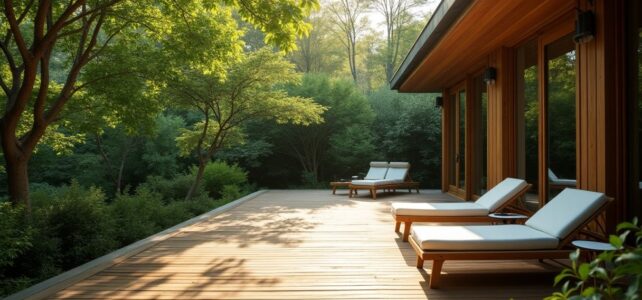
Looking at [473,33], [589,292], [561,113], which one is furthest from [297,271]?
[473,33]

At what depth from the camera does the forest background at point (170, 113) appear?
5.36 meters

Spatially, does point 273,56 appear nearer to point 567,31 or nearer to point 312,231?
point 312,231

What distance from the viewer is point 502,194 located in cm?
509

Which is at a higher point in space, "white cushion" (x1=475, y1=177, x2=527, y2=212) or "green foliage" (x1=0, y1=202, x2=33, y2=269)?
"white cushion" (x1=475, y1=177, x2=527, y2=212)

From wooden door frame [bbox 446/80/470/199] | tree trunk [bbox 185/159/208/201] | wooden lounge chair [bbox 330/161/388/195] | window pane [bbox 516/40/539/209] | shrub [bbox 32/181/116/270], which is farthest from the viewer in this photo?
wooden lounge chair [bbox 330/161/388/195]

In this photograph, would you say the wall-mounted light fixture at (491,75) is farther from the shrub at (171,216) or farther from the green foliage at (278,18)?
the shrub at (171,216)

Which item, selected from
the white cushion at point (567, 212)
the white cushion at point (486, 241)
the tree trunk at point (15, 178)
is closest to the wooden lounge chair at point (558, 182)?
the white cushion at point (567, 212)

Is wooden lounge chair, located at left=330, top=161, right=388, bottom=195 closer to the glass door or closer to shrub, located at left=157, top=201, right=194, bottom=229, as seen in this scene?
the glass door

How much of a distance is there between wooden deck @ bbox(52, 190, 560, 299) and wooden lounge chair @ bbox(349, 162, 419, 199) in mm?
4457

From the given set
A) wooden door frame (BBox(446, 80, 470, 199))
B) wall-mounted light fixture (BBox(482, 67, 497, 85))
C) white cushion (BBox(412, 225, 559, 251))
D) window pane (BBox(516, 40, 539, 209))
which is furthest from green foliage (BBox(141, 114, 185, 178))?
white cushion (BBox(412, 225, 559, 251))

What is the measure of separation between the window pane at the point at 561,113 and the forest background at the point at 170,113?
9.32 feet

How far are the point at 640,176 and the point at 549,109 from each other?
1.64m

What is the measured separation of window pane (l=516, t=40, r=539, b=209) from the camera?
564 cm

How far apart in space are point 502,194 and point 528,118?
59.4 inches
